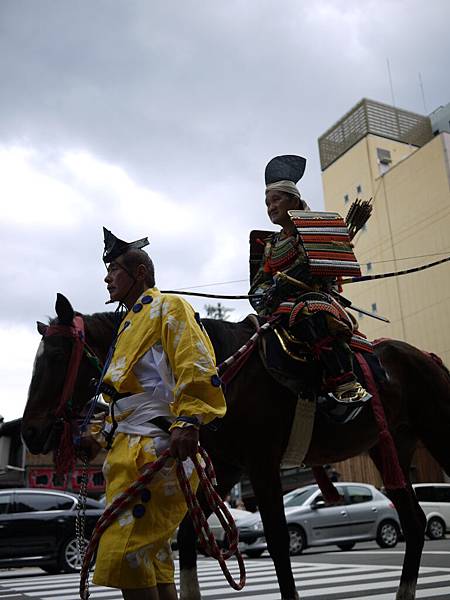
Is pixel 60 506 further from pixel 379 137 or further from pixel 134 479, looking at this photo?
pixel 379 137

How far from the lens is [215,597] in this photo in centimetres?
607

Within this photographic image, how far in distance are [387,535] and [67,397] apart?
43.5ft

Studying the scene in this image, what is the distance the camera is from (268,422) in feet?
13.9

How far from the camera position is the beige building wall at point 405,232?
31484mm

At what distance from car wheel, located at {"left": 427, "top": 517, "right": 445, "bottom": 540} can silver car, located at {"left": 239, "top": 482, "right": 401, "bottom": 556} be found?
2.04 metres

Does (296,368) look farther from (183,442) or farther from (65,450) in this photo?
(183,442)

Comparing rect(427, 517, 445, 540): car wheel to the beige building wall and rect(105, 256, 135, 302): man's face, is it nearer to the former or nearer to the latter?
the beige building wall

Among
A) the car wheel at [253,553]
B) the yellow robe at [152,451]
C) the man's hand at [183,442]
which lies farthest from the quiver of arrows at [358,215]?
the car wheel at [253,553]

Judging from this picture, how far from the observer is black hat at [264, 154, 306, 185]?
5.17 meters

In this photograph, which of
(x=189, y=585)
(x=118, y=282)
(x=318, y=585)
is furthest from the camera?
(x=318, y=585)

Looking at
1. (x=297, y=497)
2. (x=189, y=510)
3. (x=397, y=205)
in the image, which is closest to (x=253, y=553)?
(x=297, y=497)

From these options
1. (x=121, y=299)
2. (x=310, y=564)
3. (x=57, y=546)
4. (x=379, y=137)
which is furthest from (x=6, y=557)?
(x=379, y=137)

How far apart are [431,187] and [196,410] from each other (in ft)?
105

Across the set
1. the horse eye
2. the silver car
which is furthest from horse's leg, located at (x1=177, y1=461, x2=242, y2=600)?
the silver car
